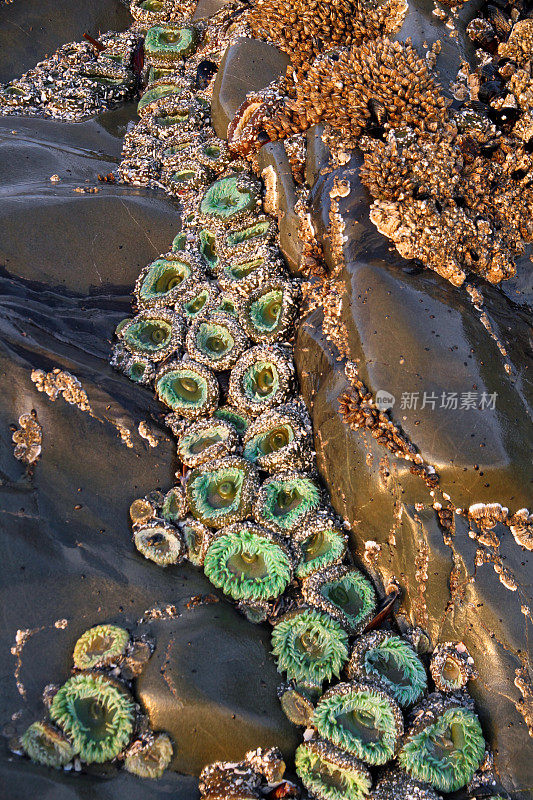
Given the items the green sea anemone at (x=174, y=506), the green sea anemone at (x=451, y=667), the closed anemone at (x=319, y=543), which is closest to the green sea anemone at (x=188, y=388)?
the green sea anemone at (x=174, y=506)

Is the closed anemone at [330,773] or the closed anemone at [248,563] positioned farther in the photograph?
the closed anemone at [248,563]

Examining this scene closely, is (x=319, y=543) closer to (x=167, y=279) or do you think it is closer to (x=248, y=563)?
(x=248, y=563)

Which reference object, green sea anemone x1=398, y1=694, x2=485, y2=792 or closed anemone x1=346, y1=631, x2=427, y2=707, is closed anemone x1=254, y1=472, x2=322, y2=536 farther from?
green sea anemone x1=398, y1=694, x2=485, y2=792

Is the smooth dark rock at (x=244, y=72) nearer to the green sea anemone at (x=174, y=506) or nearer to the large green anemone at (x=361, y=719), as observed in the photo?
the green sea anemone at (x=174, y=506)

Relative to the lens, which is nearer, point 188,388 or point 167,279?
point 188,388

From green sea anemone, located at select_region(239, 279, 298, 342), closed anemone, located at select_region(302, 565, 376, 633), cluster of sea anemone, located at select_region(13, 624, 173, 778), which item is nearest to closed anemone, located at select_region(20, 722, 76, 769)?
cluster of sea anemone, located at select_region(13, 624, 173, 778)

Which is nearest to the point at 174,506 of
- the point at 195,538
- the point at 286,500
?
the point at 195,538
